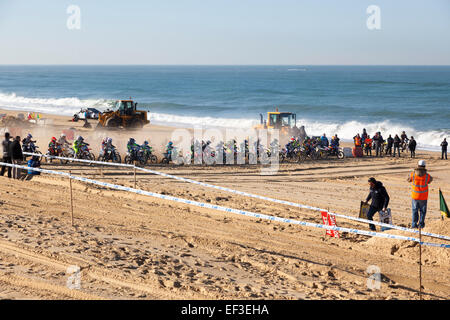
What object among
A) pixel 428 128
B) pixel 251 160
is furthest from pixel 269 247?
pixel 428 128

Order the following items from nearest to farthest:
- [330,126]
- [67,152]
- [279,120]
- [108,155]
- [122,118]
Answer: [108,155], [67,152], [279,120], [122,118], [330,126]

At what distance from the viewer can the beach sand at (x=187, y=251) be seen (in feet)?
21.3

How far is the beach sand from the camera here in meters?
6.48

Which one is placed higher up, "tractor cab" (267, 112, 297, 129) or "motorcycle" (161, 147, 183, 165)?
"tractor cab" (267, 112, 297, 129)

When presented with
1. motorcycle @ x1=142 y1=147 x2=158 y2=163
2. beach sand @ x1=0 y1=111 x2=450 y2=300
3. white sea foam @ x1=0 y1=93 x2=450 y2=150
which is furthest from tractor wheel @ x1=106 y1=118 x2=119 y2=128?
beach sand @ x1=0 y1=111 x2=450 y2=300

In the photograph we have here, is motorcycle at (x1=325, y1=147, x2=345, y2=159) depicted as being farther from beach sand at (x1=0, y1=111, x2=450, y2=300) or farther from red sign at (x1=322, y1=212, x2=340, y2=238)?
red sign at (x1=322, y1=212, x2=340, y2=238)

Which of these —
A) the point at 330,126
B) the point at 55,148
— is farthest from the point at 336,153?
the point at 330,126

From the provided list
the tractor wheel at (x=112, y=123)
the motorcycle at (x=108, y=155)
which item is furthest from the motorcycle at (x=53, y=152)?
the tractor wheel at (x=112, y=123)

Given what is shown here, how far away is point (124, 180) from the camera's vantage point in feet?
53.1

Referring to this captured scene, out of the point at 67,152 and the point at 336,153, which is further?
the point at 336,153

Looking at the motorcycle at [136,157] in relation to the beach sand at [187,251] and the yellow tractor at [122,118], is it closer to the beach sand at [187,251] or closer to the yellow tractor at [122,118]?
the beach sand at [187,251]

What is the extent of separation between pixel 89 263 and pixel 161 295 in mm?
1503

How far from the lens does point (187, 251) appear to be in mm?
8227

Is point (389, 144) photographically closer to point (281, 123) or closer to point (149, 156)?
point (281, 123)
